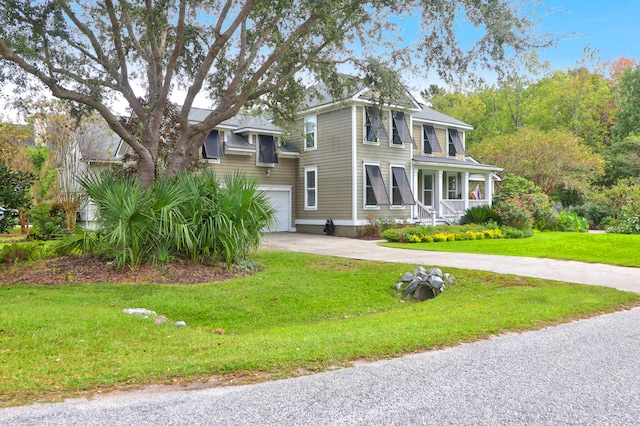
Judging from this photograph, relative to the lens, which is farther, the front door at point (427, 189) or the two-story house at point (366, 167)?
the front door at point (427, 189)

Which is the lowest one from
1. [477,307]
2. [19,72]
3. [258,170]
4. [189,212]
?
[477,307]

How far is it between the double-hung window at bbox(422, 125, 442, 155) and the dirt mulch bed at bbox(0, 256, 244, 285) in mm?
16713

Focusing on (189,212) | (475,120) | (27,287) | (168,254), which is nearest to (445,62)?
(189,212)

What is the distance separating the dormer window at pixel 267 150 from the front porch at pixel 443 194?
6.55 metres

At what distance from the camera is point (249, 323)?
7.30m

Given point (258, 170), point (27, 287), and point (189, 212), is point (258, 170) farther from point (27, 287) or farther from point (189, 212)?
point (27, 287)

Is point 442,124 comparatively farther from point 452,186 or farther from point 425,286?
point 425,286

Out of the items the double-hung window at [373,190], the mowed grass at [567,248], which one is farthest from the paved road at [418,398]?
the double-hung window at [373,190]

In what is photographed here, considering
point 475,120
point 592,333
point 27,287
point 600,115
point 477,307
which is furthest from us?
point 475,120

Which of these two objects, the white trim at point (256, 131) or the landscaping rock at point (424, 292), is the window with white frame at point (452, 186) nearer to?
the white trim at point (256, 131)

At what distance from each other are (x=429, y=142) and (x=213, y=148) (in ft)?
36.2

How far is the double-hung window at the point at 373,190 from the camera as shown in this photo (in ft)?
67.2

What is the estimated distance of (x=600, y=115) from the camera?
40094 mm

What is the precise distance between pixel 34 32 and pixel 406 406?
11540mm
